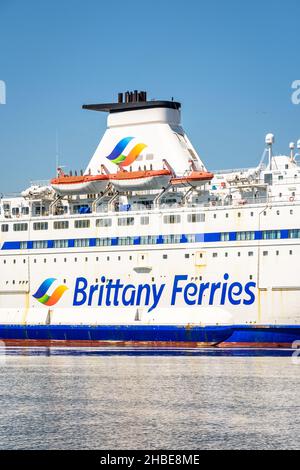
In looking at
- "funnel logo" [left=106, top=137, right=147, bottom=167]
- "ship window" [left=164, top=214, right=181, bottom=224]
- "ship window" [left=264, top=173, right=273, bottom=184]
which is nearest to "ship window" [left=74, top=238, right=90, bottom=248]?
"funnel logo" [left=106, top=137, right=147, bottom=167]

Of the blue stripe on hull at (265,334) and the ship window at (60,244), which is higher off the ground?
the ship window at (60,244)

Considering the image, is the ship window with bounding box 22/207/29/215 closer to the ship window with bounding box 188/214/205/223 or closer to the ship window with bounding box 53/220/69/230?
the ship window with bounding box 53/220/69/230

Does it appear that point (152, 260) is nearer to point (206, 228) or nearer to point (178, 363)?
point (206, 228)

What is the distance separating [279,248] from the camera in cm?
5153

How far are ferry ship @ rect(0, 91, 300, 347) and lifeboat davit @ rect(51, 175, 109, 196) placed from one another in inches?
2.7

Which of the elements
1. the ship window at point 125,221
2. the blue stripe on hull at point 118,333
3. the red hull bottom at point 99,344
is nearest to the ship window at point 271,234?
the blue stripe on hull at point 118,333

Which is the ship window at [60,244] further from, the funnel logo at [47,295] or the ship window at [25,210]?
the ship window at [25,210]

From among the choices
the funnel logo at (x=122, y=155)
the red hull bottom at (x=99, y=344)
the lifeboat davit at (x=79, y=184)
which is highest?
the funnel logo at (x=122, y=155)

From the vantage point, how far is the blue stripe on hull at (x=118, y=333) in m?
53.0

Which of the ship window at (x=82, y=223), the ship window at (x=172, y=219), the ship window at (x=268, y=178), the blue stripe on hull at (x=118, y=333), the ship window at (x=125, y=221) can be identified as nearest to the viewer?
the blue stripe on hull at (x=118, y=333)

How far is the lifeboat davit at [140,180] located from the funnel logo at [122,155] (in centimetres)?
147

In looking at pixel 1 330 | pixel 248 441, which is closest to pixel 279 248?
pixel 1 330
